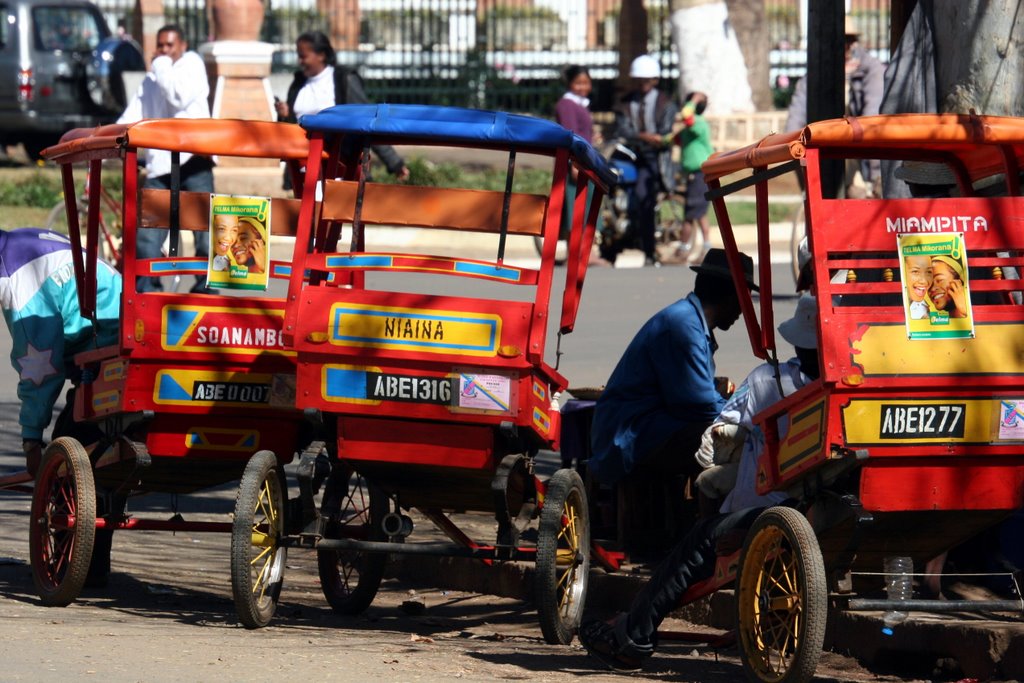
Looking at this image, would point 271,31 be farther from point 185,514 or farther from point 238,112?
point 185,514

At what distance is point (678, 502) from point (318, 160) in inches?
77.9

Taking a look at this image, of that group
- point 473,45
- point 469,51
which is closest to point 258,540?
point 469,51

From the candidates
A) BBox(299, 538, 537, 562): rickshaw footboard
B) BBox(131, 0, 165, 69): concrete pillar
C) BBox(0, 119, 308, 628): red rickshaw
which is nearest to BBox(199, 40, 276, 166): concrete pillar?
BBox(131, 0, 165, 69): concrete pillar

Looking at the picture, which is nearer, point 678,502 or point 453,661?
point 453,661

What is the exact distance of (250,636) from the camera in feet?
22.1

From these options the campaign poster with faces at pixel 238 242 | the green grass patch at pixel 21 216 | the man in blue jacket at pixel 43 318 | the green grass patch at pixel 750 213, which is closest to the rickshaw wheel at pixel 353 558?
the campaign poster with faces at pixel 238 242

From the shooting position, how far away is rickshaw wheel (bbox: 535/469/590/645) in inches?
265

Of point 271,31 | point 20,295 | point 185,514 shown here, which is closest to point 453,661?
point 20,295

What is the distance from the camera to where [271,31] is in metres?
30.6

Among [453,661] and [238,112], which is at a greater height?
[238,112]

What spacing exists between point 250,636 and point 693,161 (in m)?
11.4

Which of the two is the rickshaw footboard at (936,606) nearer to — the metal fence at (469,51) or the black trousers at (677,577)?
the black trousers at (677,577)

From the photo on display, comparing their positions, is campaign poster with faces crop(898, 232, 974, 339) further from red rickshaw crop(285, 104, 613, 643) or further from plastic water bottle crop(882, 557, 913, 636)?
red rickshaw crop(285, 104, 613, 643)

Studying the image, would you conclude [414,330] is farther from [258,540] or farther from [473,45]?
[473,45]
